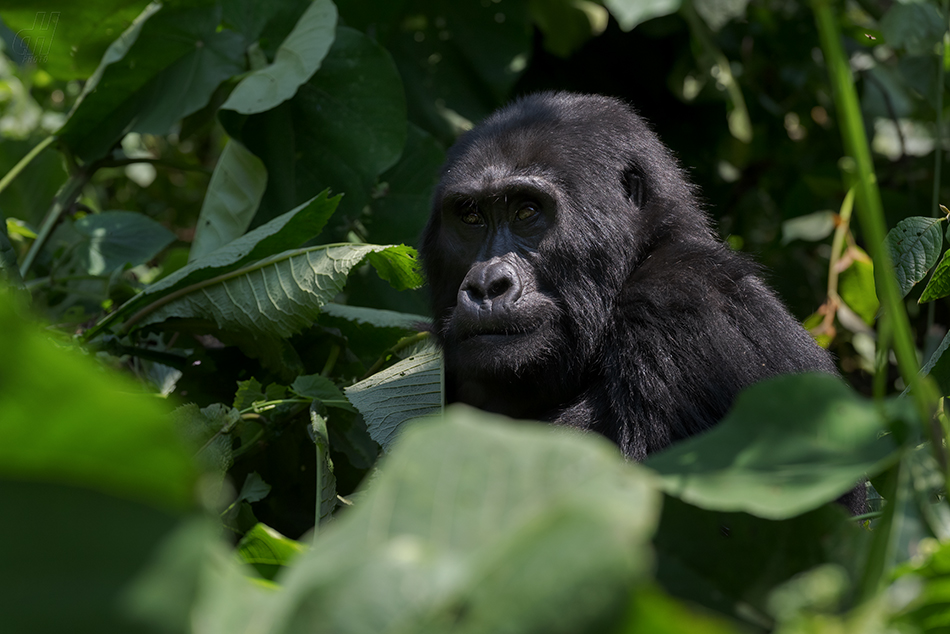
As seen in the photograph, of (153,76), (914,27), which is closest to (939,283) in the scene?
(914,27)

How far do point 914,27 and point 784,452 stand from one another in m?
1.99

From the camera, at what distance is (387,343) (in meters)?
2.61

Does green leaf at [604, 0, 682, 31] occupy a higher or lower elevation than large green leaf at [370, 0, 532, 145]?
higher

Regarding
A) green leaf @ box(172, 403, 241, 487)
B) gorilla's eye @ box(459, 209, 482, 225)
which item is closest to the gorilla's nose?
gorilla's eye @ box(459, 209, 482, 225)

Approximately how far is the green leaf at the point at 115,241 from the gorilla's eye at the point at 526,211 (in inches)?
49.6

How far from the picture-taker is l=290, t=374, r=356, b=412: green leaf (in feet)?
6.71

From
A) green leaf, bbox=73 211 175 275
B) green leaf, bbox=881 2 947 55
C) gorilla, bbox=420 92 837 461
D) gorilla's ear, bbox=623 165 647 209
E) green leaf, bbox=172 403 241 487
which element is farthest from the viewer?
green leaf, bbox=73 211 175 275

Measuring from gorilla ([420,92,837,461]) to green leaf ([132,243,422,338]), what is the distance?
28 centimetres

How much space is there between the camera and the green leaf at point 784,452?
30.2 inches

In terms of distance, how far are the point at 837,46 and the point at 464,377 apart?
1.60 meters

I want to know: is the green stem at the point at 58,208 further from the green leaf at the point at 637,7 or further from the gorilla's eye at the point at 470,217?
the green leaf at the point at 637,7

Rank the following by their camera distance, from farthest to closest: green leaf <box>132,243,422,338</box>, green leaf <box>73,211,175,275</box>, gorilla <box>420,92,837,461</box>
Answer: green leaf <box>73,211,175,275</box> < green leaf <box>132,243,422,338</box> < gorilla <box>420,92,837,461</box>

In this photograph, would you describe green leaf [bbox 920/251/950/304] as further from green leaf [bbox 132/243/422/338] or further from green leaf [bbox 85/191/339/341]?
green leaf [bbox 85/191/339/341]

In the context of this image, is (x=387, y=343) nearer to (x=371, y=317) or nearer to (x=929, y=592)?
(x=371, y=317)
